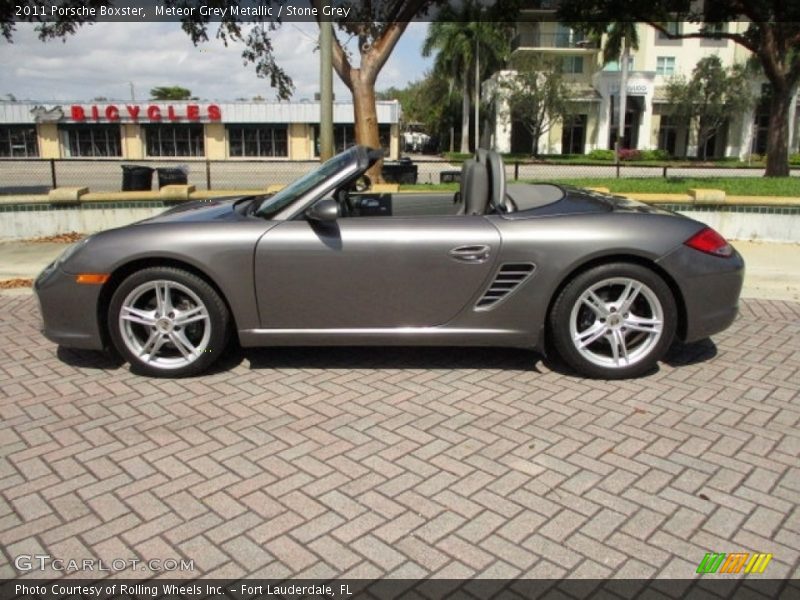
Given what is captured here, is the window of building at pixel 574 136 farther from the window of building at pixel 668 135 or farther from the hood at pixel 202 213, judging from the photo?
the hood at pixel 202 213

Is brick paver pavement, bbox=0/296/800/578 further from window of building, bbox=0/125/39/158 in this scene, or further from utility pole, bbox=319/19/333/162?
window of building, bbox=0/125/39/158

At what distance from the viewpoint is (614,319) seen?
425 cm

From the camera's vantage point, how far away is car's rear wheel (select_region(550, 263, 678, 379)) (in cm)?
421

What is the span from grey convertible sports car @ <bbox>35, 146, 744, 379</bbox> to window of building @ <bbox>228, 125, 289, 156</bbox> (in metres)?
43.0

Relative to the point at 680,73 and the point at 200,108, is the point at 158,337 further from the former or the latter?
the point at 680,73

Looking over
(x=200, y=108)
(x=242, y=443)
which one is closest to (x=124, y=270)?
(x=242, y=443)

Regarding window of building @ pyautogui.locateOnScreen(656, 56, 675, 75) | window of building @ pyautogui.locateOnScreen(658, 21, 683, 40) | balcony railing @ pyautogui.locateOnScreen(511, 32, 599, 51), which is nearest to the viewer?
window of building @ pyautogui.locateOnScreen(658, 21, 683, 40)

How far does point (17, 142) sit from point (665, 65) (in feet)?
154

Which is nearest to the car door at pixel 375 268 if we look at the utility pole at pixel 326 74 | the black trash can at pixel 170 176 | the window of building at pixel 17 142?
the utility pole at pixel 326 74

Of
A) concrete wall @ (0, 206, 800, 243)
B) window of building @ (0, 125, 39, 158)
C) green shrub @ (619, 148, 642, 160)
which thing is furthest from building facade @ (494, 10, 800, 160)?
concrete wall @ (0, 206, 800, 243)

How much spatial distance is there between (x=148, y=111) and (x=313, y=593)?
4879 cm

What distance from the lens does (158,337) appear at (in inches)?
169

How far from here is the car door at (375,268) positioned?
4.16 m

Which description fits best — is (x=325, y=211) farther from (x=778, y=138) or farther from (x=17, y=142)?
(x=17, y=142)
